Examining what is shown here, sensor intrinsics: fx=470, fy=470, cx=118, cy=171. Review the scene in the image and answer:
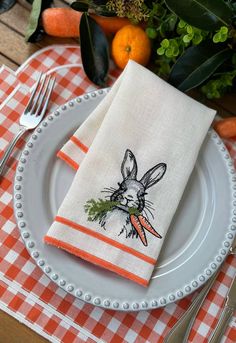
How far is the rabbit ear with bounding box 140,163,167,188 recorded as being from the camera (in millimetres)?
716

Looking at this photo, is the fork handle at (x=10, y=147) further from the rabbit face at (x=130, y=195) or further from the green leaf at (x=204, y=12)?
the green leaf at (x=204, y=12)

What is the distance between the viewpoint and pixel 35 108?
0.80 m

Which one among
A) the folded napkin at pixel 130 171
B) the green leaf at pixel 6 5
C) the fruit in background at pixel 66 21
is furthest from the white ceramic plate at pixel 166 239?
the green leaf at pixel 6 5

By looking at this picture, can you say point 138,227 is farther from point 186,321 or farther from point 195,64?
point 195,64

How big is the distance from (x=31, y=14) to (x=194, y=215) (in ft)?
1.54

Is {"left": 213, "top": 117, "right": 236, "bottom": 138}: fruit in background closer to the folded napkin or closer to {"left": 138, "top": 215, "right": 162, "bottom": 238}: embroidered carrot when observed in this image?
the folded napkin

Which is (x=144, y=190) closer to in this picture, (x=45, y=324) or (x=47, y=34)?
(x=45, y=324)

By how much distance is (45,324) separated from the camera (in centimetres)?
68

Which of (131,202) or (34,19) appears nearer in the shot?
(131,202)

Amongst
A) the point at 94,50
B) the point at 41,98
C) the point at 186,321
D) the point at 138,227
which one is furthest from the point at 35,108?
the point at 186,321

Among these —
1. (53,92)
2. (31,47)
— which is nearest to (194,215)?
(53,92)

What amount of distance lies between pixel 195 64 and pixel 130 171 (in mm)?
227

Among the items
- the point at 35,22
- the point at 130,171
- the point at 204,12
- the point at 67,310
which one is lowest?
the point at 67,310

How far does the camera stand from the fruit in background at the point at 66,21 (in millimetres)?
853
